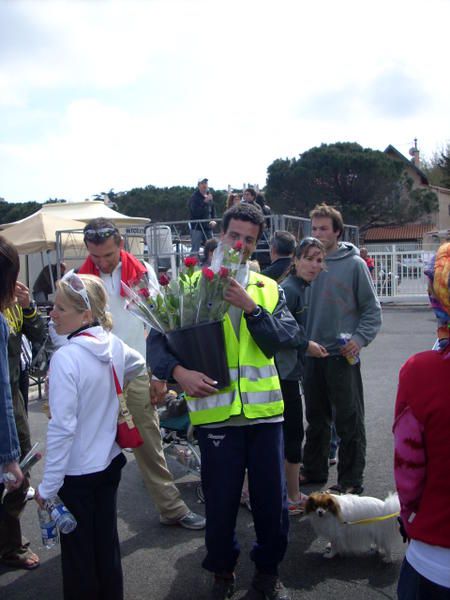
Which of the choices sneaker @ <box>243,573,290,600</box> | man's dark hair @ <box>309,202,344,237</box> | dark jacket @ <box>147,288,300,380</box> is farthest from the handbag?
man's dark hair @ <box>309,202,344,237</box>

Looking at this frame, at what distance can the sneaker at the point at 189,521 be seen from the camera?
4.20 metres

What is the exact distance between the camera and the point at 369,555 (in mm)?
3748

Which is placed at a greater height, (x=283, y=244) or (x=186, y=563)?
(x=283, y=244)

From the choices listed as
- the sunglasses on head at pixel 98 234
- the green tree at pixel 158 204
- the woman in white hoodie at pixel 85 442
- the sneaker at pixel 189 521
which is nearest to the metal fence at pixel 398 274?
the sneaker at pixel 189 521

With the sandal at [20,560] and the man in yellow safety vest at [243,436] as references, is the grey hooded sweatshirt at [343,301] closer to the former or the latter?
the man in yellow safety vest at [243,436]

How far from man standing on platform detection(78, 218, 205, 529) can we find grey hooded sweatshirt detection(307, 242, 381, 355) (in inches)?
54.1

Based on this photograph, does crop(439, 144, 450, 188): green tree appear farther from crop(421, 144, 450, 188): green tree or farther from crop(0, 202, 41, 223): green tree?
crop(0, 202, 41, 223): green tree

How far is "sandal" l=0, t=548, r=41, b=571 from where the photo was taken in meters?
3.73

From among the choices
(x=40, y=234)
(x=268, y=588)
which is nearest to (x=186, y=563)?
(x=268, y=588)

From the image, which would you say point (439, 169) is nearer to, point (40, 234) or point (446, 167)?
point (446, 167)

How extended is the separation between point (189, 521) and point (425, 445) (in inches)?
107

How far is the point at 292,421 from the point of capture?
167 inches

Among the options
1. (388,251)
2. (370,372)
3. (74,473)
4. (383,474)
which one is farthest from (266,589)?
(388,251)

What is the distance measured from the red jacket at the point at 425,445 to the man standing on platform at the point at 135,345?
7.74 feet
